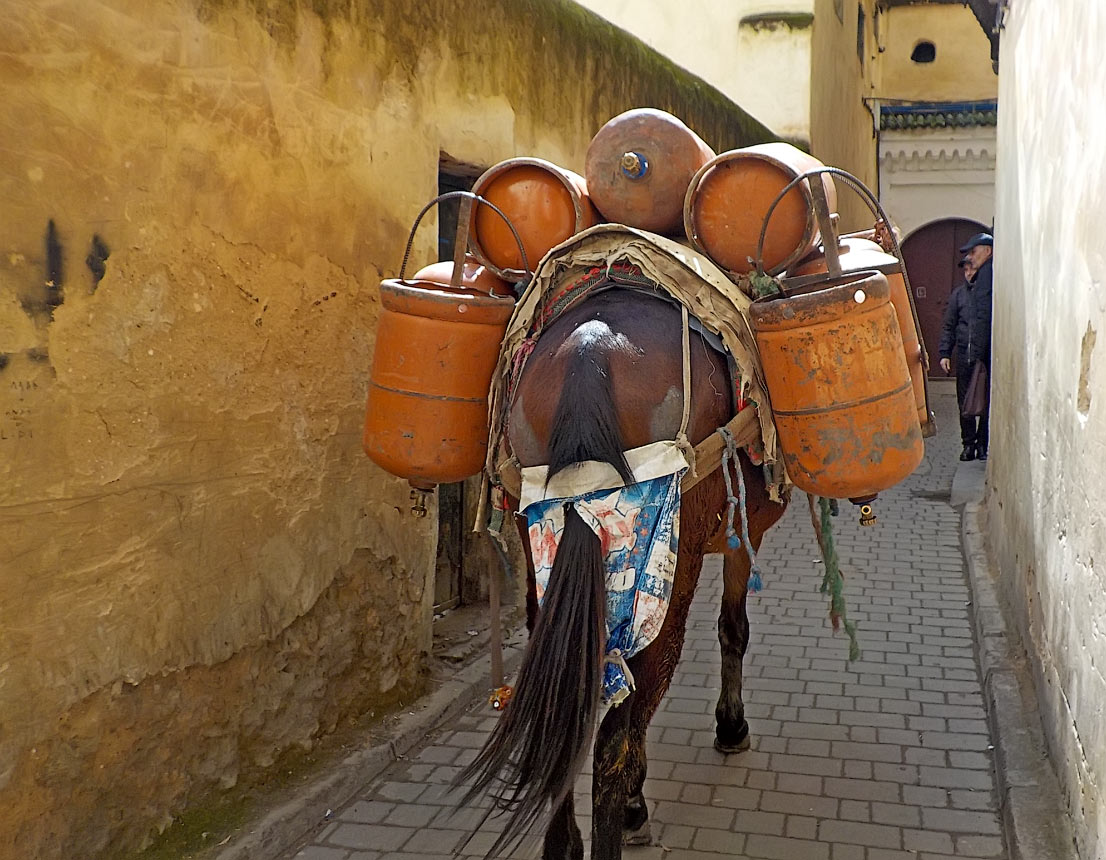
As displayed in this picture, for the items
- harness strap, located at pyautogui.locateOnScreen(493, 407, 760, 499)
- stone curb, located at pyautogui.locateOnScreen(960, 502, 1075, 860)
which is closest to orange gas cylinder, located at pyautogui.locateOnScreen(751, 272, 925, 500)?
harness strap, located at pyautogui.locateOnScreen(493, 407, 760, 499)

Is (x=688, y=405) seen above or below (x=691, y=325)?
below

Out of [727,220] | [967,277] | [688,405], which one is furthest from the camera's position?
[967,277]

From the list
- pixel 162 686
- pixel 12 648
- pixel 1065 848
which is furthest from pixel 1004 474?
pixel 12 648

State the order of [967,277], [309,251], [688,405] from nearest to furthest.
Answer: [688,405] → [309,251] → [967,277]

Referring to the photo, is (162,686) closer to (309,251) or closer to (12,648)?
Answer: (12,648)

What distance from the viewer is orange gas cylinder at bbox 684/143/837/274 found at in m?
2.72

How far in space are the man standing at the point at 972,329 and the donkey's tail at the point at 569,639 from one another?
296 inches

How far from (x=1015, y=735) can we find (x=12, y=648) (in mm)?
3130

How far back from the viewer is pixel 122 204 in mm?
2764

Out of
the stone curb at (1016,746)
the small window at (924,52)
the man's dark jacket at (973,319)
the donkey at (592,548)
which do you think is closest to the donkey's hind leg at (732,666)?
the stone curb at (1016,746)

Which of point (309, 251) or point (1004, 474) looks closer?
point (309, 251)

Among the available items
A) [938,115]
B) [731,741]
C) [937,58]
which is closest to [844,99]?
[938,115]

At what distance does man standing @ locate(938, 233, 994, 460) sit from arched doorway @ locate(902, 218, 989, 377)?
332 inches

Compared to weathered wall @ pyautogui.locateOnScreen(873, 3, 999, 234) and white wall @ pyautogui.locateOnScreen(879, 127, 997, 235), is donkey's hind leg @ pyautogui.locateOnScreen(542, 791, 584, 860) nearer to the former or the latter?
weathered wall @ pyautogui.locateOnScreen(873, 3, 999, 234)
